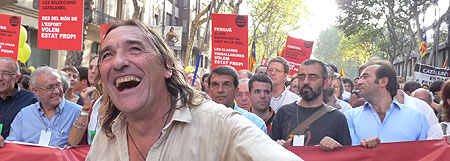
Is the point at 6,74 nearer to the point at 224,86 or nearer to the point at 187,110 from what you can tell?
the point at 224,86

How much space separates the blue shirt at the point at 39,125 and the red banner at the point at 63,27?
3794mm

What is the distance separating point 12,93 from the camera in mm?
5883

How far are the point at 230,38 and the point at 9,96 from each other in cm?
613

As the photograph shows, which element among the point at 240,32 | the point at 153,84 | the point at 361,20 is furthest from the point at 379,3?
the point at 153,84

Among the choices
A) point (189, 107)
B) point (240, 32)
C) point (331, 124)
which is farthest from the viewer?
point (240, 32)

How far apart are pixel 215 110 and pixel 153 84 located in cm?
31

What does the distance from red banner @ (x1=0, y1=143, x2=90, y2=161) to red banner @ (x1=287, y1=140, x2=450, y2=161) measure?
189 cm

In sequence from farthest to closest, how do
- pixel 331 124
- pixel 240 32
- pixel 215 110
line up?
pixel 240 32 < pixel 331 124 < pixel 215 110

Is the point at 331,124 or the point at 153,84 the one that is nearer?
the point at 153,84

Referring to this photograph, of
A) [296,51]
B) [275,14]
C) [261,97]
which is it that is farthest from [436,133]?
[275,14]

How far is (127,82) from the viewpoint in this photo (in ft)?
7.30

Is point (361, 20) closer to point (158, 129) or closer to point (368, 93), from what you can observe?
point (368, 93)

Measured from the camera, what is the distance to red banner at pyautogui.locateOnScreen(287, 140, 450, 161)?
4.39 m

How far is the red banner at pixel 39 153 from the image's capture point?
452 cm
